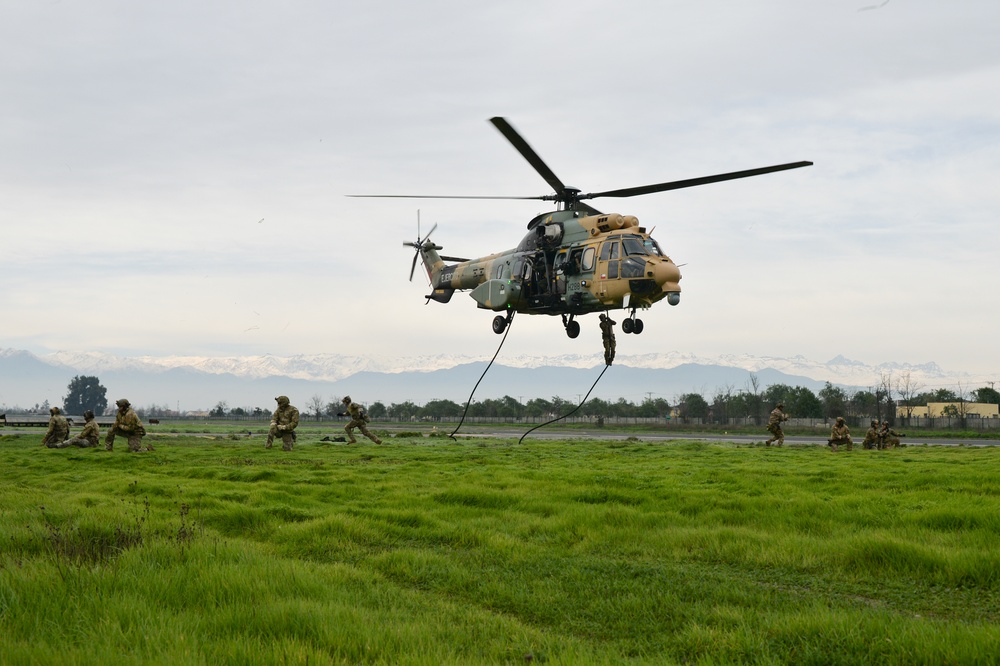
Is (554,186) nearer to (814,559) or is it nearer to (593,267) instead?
(593,267)

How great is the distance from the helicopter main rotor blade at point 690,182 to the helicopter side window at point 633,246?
1458 millimetres

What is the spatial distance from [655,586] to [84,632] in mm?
5918

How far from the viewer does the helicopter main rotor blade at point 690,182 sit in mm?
20141

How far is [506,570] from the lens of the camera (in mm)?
10297

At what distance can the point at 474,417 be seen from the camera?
137 metres

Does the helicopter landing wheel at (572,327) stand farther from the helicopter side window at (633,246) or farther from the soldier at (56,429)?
the soldier at (56,429)

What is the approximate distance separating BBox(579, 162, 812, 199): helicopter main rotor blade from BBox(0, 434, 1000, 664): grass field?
7.67 meters

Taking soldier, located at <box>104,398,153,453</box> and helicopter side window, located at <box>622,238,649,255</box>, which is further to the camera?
soldier, located at <box>104,398,153,453</box>

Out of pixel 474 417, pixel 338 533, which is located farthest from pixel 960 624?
pixel 474 417

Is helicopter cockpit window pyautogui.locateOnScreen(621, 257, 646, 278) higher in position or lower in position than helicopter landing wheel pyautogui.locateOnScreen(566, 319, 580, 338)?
higher

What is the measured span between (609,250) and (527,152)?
3.73 m

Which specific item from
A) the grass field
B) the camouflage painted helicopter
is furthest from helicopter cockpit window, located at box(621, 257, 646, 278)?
the grass field

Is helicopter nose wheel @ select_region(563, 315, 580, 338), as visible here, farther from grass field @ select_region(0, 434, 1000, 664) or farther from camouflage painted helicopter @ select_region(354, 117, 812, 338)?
grass field @ select_region(0, 434, 1000, 664)

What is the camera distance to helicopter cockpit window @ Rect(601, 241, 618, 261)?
23.4 metres
